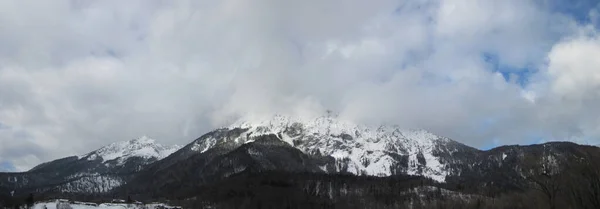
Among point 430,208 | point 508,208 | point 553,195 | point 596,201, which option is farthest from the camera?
point 430,208

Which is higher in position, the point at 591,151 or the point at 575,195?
the point at 591,151

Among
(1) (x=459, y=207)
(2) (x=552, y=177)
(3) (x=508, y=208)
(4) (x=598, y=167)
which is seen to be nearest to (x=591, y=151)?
(2) (x=552, y=177)

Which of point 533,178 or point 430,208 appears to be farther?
point 430,208

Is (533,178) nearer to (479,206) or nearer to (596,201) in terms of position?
(596,201)

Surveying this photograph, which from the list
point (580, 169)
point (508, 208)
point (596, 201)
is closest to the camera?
point (596, 201)

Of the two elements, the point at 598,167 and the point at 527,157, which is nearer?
the point at 598,167

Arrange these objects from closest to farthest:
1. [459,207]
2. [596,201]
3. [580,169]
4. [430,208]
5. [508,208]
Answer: [596,201] < [580,169] < [508,208] < [459,207] < [430,208]

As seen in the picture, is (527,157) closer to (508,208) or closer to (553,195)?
(553,195)

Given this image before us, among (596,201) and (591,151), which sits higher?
(591,151)

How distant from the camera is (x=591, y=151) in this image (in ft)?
227

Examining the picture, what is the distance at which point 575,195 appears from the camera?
2472 inches

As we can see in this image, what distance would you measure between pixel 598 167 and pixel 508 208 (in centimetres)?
11271

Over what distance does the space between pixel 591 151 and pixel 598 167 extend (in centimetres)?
1228

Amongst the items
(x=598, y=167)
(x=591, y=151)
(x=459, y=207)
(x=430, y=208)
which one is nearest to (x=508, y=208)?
(x=459, y=207)
